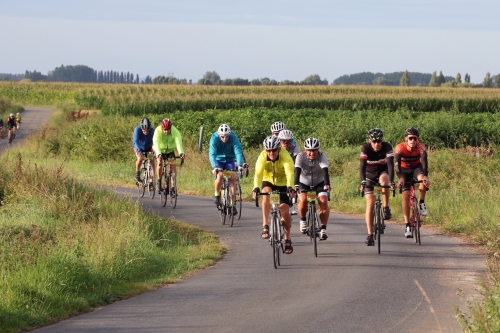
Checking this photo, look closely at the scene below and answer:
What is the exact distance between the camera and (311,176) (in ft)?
51.4

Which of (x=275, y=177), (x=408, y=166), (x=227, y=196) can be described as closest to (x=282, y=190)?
(x=275, y=177)

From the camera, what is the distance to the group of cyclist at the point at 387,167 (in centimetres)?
1587

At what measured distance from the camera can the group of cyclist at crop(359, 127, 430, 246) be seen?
1587cm

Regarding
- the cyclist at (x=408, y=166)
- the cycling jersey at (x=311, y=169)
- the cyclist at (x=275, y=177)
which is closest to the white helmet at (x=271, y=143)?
the cyclist at (x=275, y=177)

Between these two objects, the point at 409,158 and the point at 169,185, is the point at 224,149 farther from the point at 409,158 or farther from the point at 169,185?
the point at 409,158

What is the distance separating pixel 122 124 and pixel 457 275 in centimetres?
3007

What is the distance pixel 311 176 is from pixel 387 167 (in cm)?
151

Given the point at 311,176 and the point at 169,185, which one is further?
the point at 169,185

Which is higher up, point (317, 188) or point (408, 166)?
point (408, 166)

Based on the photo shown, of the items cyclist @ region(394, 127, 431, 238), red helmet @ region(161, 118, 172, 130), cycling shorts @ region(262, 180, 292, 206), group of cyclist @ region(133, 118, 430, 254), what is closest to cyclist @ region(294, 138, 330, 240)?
group of cyclist @ region(133, 118, 430, 254)

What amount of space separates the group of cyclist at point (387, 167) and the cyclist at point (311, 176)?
0.69 metres

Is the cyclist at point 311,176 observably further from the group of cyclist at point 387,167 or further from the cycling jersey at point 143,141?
the cycling jersey at point 143,141

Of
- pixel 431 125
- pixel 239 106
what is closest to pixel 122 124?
pixel 431 125

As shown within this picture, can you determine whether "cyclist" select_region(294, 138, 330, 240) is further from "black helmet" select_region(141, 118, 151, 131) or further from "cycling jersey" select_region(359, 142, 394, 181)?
"black helmet" select_region(141, 118, 151, 131)
